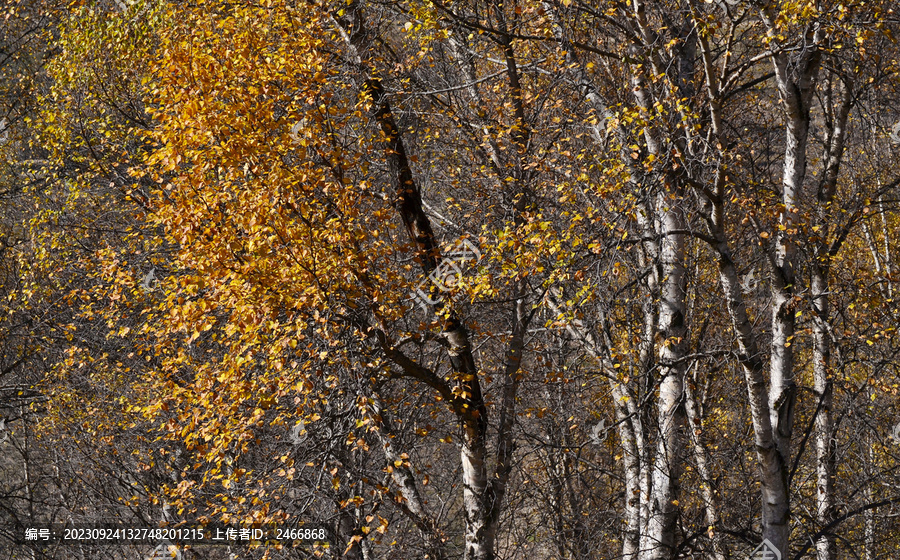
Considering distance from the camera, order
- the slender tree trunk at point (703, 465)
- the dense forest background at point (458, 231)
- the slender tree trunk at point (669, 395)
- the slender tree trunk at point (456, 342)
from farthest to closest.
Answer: the slender tree trunk at point (703, 465) < the slender tree trunk at point (456, 342) < the slender tree trunk at point (669, 395) < the dense forest background at point (458, 231)

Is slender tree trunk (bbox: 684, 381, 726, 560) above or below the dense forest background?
below

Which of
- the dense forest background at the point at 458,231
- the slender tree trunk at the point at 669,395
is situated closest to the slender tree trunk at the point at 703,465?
the dense forest background at the point at 458,231

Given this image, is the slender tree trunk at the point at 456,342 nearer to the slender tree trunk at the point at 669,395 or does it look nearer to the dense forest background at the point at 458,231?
the dense forest background at the point at 458,231

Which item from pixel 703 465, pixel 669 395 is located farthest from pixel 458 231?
pixel 703 465

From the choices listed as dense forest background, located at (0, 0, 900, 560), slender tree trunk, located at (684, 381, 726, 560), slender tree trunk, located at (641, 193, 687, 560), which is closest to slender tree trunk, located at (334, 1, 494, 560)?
dense forest background, located at (0, 0, 900, 560)

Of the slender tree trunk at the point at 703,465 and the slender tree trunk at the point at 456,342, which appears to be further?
the slender tree trunk at the point at 703,465

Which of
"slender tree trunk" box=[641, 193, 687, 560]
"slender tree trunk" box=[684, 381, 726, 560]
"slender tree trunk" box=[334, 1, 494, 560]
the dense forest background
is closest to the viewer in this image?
the dense forest background

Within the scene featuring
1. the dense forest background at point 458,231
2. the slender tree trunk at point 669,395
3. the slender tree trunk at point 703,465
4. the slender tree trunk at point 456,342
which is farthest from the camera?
the slender tree trunk at point 703,465

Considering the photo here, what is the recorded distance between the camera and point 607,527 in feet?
29.6

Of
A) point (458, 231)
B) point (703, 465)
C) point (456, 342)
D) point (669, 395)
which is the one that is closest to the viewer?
point (669, 395)

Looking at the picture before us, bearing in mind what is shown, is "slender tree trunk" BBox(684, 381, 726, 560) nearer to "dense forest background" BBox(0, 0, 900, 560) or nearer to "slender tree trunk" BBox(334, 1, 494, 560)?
"dense forest background" BBox(0, 0, 900, 560)

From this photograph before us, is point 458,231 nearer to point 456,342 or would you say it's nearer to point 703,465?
point 456,342

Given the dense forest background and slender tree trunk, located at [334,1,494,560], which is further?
slender tree trunk, located at [334,1,494,560]

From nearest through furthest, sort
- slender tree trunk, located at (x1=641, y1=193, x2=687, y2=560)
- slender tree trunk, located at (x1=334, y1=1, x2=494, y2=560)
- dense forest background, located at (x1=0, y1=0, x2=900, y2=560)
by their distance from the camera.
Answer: dense forest background, located at (x1=0, y1=0, x2=900, y2=560), slender tree trunk, located at (x1=641, y1=193, x2=687, y2=560), slender tree trunk, located at (x1=334, y1=1, x2=494, y2=560)
